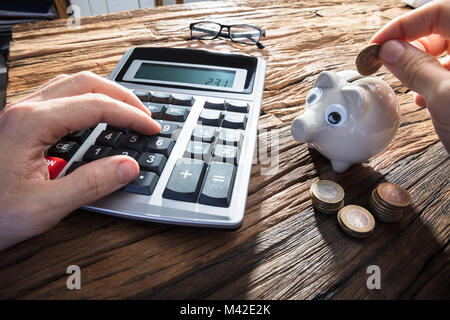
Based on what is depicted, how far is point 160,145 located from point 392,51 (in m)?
0.30

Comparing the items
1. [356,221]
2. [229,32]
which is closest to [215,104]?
[356,221]

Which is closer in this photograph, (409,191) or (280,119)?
(409,191)

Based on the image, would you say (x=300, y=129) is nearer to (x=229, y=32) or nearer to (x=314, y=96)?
(x=314, y=96)

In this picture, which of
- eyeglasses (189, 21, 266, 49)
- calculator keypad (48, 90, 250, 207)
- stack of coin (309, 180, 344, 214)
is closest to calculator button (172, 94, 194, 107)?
calculator keypad (48, 90, 250, 207)

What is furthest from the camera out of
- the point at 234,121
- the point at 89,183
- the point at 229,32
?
the point at 229,32

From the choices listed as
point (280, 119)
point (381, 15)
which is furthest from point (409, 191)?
point (381, 15)

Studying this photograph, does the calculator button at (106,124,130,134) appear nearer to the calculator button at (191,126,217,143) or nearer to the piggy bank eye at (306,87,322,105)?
the calculator button at (191,126,217,143)

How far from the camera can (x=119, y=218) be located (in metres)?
0.31

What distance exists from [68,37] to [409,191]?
744 millimetres

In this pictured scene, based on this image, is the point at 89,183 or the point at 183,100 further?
the point at 183,100

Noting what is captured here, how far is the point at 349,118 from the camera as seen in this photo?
0.32 meters

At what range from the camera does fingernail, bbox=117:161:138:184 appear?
301mm

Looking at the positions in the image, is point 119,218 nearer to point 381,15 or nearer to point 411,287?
point 411,287

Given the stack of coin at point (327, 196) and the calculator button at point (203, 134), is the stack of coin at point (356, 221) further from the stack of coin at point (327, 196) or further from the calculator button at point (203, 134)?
the calculator button at point (203, 134)
